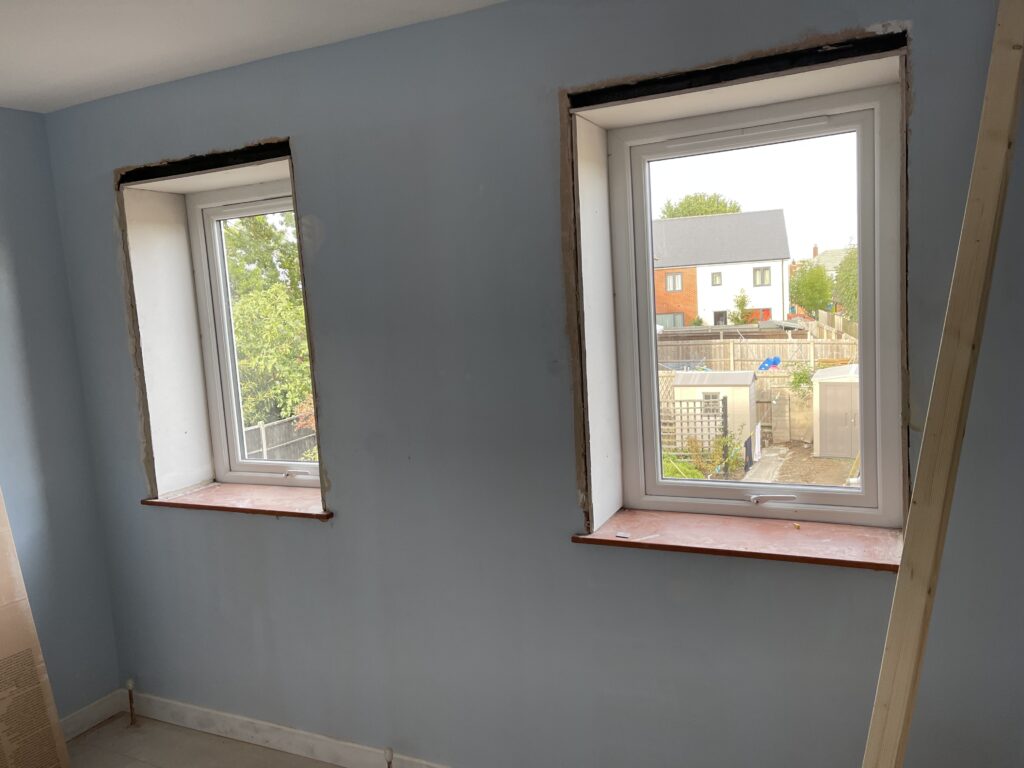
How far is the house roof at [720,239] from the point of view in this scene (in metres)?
2.18

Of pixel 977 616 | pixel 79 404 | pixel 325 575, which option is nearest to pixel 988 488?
pixel 977 616

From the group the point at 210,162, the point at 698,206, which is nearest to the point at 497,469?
the point at 698,206

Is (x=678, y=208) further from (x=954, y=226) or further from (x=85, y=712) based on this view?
(x=85, y=712)

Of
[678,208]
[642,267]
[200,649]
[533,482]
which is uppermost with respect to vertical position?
[678,208]

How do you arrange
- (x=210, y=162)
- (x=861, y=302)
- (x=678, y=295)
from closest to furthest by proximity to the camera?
(x=861, y=302), (x=678, y=295), (x=210, y=162)

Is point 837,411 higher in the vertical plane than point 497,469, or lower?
higher

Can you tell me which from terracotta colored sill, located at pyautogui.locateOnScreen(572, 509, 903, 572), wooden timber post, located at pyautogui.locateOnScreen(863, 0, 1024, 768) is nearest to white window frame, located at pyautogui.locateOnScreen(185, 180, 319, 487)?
terracotta colored sill, located at pyautogui.locateOnScreen(572, 509, 903, 572)

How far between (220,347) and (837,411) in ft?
7.81

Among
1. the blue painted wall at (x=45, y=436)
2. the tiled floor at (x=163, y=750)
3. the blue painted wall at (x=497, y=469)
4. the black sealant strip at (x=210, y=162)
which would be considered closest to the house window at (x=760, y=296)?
the blue painted wall at (x=497, y=469)

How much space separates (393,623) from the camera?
2.58 meters

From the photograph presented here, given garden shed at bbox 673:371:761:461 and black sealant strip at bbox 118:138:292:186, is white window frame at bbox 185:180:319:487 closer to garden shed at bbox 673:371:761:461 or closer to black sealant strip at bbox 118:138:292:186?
black sealant strip at bbox 118:138:292:186

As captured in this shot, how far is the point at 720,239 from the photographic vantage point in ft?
7.38

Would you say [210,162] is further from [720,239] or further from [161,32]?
[720,239]

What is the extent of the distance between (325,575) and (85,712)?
1.33m
